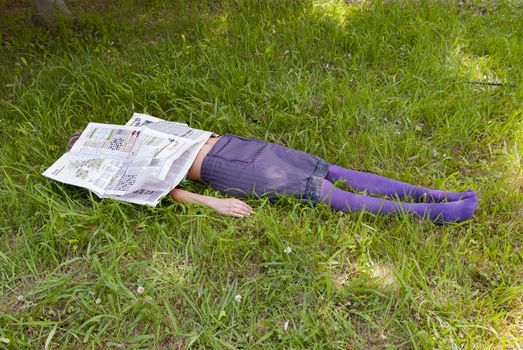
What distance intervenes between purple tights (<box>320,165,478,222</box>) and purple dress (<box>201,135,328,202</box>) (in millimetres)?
97

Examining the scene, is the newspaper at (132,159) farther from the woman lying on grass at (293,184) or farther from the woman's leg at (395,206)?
the woman's leg at (395,206)

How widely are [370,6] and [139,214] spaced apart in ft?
10.0

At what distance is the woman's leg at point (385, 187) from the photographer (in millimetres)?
2242

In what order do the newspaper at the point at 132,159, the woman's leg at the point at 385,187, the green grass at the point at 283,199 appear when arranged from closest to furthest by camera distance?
1. the green grass at the point at 283,199
2. the woman's leg at the point at 385,187
3. the newspaper at the point at 132,159

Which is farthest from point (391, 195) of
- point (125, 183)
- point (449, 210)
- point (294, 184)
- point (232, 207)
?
point (125, 183)

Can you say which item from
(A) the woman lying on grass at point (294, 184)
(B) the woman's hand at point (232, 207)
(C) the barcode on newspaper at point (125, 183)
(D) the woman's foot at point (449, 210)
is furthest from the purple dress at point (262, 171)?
(D) the woman's foot at point (449, 210)

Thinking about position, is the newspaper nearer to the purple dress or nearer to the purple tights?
the purple dress

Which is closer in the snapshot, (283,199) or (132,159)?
(283,199)

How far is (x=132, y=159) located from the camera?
101 inches

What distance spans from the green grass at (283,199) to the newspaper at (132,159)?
0.11 metres

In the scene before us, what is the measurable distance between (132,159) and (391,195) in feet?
5.09

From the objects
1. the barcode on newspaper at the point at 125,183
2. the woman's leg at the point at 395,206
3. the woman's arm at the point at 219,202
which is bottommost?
the woman's arm at the point at 219,202

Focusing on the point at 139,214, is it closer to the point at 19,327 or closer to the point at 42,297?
the point at 42,297

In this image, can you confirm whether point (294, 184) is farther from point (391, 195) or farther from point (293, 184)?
point (391, 195)
